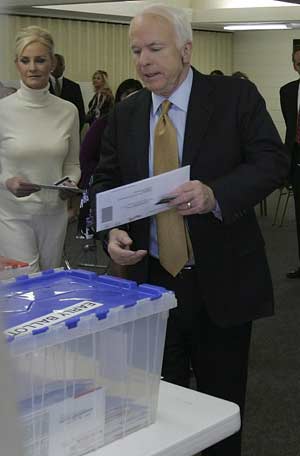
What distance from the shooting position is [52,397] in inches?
42.9

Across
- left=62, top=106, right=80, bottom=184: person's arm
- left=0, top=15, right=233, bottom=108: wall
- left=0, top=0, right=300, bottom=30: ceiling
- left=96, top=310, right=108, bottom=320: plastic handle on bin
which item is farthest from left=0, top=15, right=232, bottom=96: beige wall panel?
left=96, top=310, right=108, bottom=320: plastic handle on bin

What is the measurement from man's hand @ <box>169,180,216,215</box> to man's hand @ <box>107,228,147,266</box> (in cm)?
14

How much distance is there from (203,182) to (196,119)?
0.16m

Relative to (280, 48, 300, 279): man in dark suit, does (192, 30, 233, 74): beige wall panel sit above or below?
above

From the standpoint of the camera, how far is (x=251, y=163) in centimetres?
188

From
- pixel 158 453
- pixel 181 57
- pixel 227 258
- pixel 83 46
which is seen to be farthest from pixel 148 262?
pixel 83 46

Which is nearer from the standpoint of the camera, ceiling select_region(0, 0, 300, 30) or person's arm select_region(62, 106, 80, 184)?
person's arm select_region(62, 106, 80, 184)

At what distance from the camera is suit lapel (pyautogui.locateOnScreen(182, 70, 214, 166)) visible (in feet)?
6.15

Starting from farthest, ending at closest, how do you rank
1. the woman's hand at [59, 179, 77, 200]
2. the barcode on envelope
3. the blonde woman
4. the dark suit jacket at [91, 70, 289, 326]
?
the woman's hand at [59, 179, 77, 200]
the blonde woman
the dark suit jacket at [91, 70, 289, 326]
the barcode on envelope

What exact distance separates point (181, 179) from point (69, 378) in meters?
0.74

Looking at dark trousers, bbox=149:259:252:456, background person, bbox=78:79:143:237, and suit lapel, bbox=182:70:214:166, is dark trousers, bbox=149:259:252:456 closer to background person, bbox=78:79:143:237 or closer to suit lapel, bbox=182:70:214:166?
suit lapel, bbox=182:70:214:166

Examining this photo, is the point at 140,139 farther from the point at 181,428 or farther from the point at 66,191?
the point at 66,191

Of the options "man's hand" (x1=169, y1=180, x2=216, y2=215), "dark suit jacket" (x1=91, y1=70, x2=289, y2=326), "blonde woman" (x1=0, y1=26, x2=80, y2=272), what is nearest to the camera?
"man's hand" (x1=169, y1=180, x2=216, y2=215)

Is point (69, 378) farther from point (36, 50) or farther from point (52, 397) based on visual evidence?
point (36, 50)
